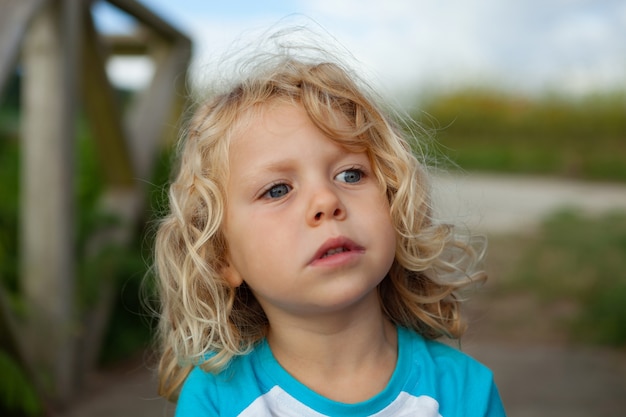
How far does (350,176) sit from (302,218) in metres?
0.17

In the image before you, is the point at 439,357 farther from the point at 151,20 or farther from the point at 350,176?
the point at 151,20

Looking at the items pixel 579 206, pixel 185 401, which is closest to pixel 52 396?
pixel 185 401

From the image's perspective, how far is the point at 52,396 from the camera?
3275 mm

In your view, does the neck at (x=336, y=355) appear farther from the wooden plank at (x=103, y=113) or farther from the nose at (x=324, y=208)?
the wooden plank at (x=103, y=113)

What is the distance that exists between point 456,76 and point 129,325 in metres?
7.06

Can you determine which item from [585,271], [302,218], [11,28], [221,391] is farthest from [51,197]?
[585,271]

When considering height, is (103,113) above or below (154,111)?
above

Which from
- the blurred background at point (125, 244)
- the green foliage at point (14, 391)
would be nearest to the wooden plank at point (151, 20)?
the blurred background at point (125, 244)

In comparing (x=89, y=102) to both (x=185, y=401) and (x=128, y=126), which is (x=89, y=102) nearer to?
(x=128, y=126)

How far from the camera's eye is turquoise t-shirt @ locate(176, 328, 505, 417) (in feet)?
5.01

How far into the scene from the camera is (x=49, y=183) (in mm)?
3229

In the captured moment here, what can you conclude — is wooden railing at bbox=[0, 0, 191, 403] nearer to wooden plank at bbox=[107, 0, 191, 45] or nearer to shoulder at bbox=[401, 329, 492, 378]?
wooden plank at bbox=[107, 0, 191, 45]

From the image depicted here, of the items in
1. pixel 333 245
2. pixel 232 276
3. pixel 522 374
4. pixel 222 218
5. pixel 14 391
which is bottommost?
pixel 522 374

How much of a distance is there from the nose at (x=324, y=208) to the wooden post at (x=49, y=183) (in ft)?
6.77
